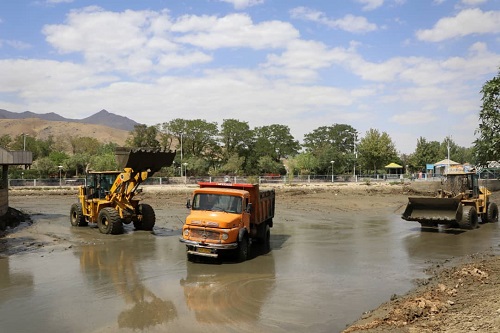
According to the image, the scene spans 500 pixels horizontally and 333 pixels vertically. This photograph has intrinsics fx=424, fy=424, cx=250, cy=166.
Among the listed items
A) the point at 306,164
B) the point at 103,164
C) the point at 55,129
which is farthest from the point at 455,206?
the point at 55,129

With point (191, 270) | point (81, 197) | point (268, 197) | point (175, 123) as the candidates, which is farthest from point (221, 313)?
point (175, 123)

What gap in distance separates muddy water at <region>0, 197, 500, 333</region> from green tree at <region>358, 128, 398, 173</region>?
189 ft

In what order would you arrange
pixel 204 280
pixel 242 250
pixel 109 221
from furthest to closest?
pixel 109 221, pixel 242 250, pixel 204 280

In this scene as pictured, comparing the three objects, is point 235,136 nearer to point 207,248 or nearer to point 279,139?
point 279,139

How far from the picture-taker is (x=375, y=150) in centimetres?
7531

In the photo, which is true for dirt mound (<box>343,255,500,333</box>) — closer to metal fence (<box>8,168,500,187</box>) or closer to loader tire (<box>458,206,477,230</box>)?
loader tire (<box>458,206,477,230</box>)

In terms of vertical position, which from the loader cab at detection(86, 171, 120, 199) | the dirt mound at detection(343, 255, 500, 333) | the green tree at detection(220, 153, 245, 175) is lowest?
the dirt mound at detection(343, 255, 500, 333)

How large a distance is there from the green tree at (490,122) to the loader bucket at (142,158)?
11903 mm

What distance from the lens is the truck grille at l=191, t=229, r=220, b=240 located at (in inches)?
470

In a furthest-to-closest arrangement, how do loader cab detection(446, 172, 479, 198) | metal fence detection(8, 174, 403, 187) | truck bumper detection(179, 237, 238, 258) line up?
metal fence detection(8, 174, 403, 187)
loader cab detection(446, 172, 479, 198)
truck bumper detection(179, 237, 238, 258)

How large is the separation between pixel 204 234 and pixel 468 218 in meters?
12.8

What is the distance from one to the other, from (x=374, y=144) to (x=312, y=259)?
65.1 meters

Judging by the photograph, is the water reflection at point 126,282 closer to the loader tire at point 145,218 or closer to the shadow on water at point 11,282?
the shadow on water at point 11,282

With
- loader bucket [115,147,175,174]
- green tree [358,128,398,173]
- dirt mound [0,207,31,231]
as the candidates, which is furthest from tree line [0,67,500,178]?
loader bucket [115,147,175,174]
